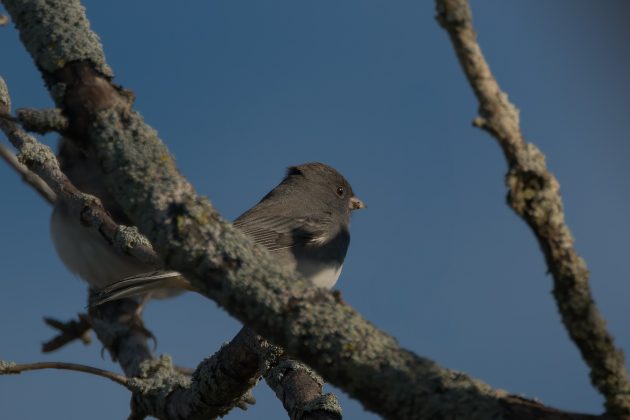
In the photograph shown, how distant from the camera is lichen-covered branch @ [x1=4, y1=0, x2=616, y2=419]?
160 cm

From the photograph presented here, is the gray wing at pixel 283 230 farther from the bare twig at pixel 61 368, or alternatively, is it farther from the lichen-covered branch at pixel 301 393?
the bare twig at pixel 61 368

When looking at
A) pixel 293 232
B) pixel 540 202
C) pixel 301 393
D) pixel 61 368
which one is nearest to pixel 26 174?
pixel 293 232

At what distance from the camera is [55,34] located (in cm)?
195

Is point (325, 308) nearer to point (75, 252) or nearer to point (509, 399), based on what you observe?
point (509, 399)

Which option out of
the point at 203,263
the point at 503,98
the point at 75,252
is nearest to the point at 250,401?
the point at 203,263

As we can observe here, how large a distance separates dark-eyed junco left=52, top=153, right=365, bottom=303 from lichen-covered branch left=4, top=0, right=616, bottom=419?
8.26 ft

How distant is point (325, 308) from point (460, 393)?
310 mm

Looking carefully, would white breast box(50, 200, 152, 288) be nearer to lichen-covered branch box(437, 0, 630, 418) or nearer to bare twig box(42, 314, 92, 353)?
bare twig box(42, 314, 92, 353)

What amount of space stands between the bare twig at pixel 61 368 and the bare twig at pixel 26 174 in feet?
6.79

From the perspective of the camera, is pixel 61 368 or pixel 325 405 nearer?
pixel 325 405

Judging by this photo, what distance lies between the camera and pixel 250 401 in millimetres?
3525

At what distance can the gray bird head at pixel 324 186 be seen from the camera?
20.3ft

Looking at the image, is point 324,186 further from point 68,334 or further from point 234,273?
point 234,273

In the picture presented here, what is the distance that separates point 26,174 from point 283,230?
5.68ft
